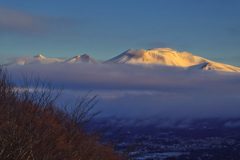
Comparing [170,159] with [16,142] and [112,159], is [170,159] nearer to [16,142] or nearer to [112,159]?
[112,159]

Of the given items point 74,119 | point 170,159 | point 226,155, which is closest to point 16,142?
point 74,119

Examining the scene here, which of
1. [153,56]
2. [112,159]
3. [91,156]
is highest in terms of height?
[153,56]

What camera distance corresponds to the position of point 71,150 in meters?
11.9

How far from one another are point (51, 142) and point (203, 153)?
193 ft

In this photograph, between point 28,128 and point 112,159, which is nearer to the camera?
point 28,128

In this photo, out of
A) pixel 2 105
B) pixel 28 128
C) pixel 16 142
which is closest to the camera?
pixel 16 142

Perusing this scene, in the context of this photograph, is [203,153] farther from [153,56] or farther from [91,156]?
[153,56]

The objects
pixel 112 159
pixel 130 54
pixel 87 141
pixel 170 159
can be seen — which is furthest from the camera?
pixel 130 54

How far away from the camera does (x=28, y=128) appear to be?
1120 centimetres

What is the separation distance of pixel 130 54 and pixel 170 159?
14032 cm

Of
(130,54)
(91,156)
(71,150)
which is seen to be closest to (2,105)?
(71,150)

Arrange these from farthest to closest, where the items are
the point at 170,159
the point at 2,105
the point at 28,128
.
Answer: the point at 170,159, the point at 2,105, the point at 28,128

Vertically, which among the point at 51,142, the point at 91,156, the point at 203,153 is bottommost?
the point at 203,153

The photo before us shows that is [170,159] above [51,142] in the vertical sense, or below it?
below
